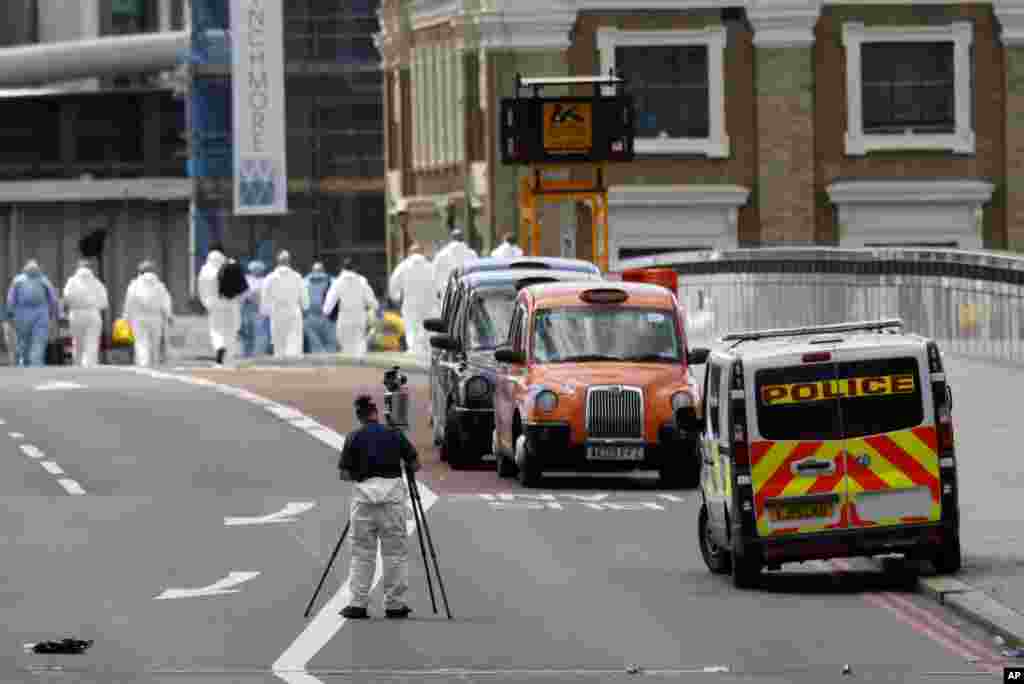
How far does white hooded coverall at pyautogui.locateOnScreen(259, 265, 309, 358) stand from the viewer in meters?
52.2

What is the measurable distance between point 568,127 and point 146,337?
41.9 feet

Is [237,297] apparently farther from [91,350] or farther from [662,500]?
[662,500]

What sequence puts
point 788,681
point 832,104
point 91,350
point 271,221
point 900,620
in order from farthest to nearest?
point 271,221 → point 832,104 → point 91,350 → point 900,620 → point 788,681

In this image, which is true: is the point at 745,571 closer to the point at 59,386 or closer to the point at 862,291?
the point at 59,386

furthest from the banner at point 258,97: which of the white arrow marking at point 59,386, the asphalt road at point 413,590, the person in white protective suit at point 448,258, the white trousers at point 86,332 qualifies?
the asphalt road at point 413,590

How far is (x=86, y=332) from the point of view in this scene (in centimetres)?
5172

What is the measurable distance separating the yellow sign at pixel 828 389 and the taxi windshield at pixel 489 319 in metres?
11.1

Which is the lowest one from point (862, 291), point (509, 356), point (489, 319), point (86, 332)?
point (86, 332)

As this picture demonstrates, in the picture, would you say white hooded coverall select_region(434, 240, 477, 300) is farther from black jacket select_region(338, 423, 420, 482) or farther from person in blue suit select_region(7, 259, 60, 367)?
black jacket select_region(338, 423, 420, 482)

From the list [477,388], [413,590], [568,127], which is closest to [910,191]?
[568,127]

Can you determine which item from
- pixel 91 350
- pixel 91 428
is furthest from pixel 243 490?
pixel 91 350

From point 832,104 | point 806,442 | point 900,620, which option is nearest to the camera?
point 900,620

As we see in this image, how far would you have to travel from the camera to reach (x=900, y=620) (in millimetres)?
17703

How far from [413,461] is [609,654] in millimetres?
2386
